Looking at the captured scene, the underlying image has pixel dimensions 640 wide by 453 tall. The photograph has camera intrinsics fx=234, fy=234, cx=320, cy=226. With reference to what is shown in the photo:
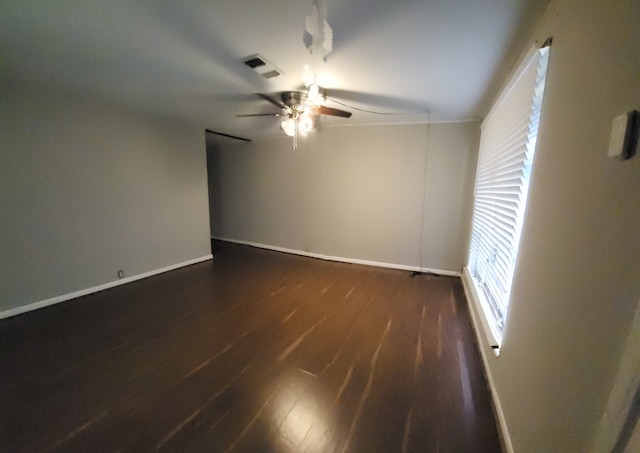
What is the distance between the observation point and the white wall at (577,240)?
23.7 inches

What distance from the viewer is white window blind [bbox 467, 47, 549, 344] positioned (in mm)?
1404

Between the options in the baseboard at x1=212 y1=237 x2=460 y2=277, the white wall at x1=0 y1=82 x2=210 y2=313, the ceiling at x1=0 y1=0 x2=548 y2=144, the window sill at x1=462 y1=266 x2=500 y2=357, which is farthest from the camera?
the baseboard at x1=212 y1=237 x2=460 y2=277

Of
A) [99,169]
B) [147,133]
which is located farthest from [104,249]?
[147,133]


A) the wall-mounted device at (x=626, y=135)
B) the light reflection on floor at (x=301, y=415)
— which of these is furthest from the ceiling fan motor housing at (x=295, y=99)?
the light reflection on floor at (x=301, y=415)

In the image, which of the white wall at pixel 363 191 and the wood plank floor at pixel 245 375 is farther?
the white wall at pixel 363 191

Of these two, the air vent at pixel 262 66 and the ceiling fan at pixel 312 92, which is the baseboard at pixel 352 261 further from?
the air vent at pixel 262 66

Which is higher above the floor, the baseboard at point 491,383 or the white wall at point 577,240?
the white wall at point 577,240

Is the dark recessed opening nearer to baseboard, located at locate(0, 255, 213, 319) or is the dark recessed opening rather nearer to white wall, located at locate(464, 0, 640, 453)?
white wall, located at locate(464, 0, 640, 453)

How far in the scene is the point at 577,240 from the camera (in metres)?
0.79

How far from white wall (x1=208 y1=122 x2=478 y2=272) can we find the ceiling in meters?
0.99

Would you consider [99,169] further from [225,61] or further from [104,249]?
[225,61]

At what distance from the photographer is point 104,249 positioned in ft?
10.1

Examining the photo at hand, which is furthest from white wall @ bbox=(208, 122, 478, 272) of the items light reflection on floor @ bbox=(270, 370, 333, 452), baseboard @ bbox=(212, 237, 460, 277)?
light reflection on floor @ bbox=(270, 370, 333, 452)

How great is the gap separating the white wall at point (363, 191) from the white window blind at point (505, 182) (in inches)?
35.6
